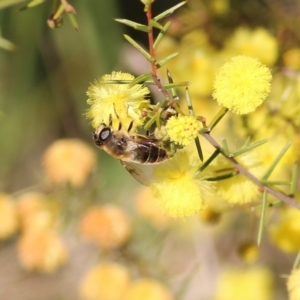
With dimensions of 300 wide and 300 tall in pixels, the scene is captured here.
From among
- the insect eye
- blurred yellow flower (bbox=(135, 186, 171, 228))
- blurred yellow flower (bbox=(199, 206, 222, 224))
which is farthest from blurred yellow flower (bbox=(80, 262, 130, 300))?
the insect eye

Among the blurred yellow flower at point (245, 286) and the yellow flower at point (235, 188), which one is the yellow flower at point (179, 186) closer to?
the yellow flower at point (235, 188)

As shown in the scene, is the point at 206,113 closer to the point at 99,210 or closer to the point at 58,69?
the point at 99,210

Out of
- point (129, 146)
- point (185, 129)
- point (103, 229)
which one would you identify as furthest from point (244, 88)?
point (103, 229)

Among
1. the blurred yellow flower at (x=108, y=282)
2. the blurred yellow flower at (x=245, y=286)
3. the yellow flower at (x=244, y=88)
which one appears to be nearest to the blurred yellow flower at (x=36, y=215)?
the blurred yellow flower at (x=108, y=282)

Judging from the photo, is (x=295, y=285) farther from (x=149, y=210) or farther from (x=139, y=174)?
(x=149, y=210)

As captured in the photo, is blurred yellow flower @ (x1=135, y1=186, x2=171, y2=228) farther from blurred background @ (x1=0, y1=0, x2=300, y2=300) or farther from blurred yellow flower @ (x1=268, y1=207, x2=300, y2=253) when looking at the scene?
blurred yellow flower @ (x1=268, y1=207, x2=300, y2=253)

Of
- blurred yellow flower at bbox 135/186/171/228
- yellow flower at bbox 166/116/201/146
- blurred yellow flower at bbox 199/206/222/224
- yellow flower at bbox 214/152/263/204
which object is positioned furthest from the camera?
blurred yellow flower at bbox 135/186/171/228

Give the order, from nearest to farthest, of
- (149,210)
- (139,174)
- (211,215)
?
(139,174) < (211,215) < (149,210)
